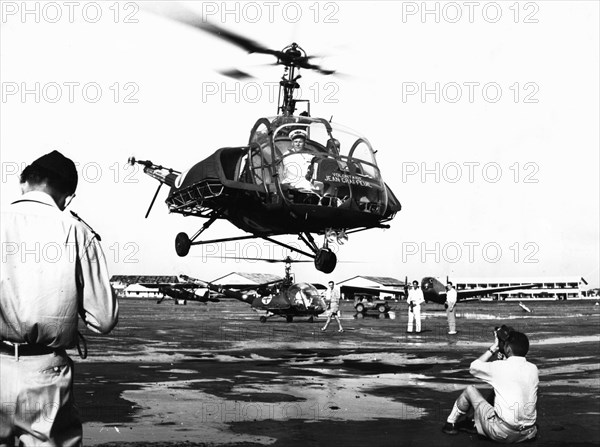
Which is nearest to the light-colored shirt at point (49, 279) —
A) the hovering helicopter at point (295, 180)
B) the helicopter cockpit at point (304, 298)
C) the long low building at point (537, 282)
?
the hovering helicopter at point (295, 180)

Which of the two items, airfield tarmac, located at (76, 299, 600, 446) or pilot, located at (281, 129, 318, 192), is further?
pilot, located at (281, 129, 318, 192)

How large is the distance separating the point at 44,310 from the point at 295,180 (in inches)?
443

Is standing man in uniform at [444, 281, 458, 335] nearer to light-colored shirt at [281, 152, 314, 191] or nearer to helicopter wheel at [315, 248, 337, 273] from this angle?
helicopter wheel at [315, 248, 337, 273]

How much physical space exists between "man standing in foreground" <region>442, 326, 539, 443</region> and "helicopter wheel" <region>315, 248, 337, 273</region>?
8.25m

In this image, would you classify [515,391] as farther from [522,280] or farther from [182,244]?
[522,280]

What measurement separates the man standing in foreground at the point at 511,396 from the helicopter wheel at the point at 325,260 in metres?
8.25

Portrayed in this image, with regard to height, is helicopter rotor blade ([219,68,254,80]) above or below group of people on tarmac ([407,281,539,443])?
above

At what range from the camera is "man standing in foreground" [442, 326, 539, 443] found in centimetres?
674

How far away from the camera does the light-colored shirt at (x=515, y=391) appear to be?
22.1 feet

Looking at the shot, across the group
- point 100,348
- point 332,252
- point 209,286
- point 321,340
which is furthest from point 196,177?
point 209,286

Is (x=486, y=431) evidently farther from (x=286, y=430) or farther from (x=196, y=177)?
(x=196, y=177)

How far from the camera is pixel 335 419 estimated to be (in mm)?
8297

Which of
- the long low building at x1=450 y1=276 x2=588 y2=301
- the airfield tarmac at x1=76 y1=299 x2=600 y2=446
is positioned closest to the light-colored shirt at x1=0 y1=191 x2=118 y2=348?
the airfield tarmac at x1=76 y1=299 x2=600 y2=446

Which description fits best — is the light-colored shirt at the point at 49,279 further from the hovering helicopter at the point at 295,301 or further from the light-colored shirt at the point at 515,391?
the hovering helicopter at the point at 295,301
